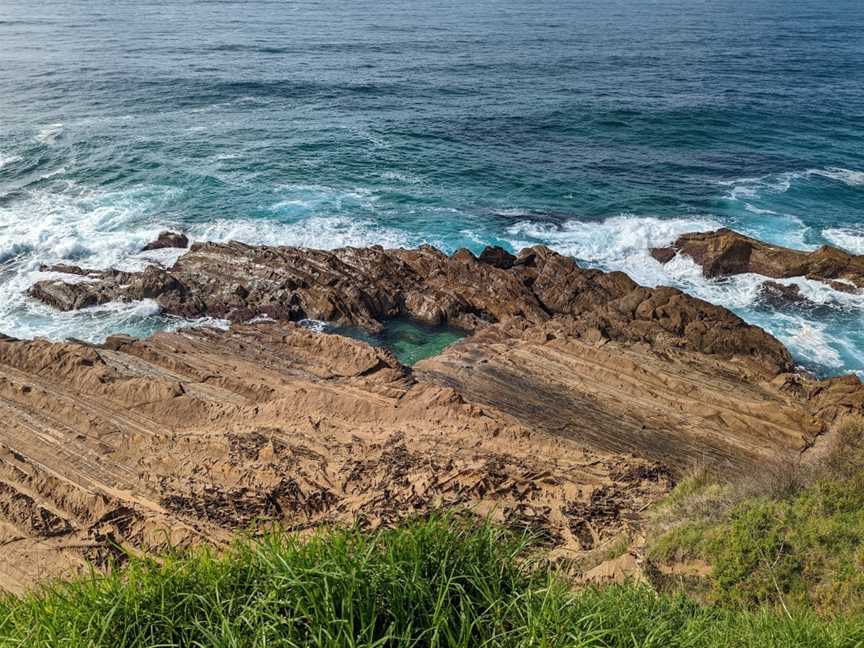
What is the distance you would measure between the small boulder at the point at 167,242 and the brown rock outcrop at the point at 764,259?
22.1 meters

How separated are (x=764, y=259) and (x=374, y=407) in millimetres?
19894

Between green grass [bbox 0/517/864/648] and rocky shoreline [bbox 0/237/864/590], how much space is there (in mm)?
5933

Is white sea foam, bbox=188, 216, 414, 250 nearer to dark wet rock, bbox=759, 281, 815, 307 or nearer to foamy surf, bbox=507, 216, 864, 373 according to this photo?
foamy surf, bbox=507, 216, 864, 373

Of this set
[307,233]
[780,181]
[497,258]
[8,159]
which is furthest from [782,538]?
[8,159]

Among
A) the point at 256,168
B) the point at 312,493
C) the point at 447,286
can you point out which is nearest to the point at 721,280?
the point at 447,286

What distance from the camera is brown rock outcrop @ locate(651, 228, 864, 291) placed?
2634 centimetres

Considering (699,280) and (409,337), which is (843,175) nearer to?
(699,280)

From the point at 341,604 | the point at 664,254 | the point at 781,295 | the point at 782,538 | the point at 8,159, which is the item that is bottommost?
the point at 781,295

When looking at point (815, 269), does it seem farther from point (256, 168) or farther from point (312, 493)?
point (256, 168)

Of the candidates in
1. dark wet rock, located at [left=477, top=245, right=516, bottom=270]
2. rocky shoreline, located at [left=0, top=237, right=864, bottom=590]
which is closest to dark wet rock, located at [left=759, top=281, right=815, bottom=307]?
rocky shoreline, located at [left=0, top=237, right=864, bottom=590]

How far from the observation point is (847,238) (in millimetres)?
30609

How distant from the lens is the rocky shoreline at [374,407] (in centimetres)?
1288

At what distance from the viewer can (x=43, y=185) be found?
115 feet

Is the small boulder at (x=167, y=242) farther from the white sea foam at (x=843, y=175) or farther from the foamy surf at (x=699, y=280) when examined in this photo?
the white sea foam at (x=843, y=175)
